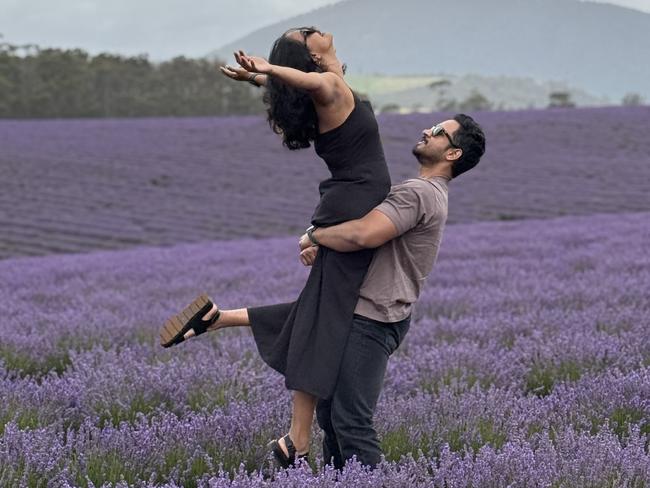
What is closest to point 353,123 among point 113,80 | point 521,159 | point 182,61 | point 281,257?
point 281,257

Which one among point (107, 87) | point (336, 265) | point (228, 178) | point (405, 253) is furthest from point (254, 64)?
point (107, 87)

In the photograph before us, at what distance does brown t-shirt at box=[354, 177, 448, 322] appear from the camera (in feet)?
8.05

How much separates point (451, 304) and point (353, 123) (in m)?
3.55

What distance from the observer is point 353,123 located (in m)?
2.46

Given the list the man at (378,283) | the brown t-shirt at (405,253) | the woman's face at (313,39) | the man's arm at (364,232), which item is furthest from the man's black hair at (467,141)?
the woman's face at (313,39)

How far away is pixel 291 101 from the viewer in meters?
2.42

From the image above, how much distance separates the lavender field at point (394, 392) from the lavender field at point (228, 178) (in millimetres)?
9308

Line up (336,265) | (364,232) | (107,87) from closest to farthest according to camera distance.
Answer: (364,232) → (336,265) → (107,87)

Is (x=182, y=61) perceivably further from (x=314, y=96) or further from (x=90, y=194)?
(x=314, y=96)

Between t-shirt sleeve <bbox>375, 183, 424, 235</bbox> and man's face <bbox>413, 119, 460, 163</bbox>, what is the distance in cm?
19

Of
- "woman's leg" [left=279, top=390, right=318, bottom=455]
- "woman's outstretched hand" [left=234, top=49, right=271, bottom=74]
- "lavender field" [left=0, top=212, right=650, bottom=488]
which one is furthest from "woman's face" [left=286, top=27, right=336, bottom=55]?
"lavender field" [left=0, top=212, right=650, bottom=488]

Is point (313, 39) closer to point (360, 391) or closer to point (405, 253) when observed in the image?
point (405, 253)

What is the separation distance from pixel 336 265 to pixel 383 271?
0.16 meters

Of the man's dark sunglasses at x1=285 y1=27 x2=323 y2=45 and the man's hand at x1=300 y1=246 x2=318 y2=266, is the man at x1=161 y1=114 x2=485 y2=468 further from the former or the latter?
the man's dark sunglasses at x1=285 y1=27 x2=323 y2=45
